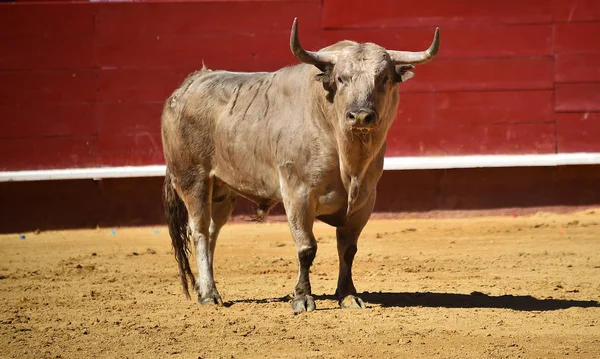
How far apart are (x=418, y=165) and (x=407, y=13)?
123 cm

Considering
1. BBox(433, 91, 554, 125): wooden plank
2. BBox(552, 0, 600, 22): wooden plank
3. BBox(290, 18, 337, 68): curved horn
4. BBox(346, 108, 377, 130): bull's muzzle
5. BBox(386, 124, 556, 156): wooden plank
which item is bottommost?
BBox(386, 124, 556, 156): wooden plank

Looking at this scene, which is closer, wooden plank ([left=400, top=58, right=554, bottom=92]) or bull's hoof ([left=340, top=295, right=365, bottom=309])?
bull's hoof ([left=340, top=295, right=365, bottom=309])

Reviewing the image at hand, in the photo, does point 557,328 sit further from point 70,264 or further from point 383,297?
point 70,264

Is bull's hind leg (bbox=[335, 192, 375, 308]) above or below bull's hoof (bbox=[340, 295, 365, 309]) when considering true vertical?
above

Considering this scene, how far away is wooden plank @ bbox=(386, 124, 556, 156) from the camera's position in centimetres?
855

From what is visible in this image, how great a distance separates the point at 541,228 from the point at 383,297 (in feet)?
9.40

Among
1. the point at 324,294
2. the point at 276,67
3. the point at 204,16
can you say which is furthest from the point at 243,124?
the point at 204,16

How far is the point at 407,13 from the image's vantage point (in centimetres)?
850

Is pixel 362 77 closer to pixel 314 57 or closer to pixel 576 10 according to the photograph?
pixel 314 57

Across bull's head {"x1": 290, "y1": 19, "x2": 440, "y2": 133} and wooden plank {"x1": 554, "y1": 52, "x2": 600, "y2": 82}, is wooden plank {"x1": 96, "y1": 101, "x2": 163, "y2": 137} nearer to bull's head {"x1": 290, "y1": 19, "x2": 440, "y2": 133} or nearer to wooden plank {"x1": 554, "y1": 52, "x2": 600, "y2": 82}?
wooden plank {"x1": 554, "y1": 52, "x2": 600, "y2": 82}

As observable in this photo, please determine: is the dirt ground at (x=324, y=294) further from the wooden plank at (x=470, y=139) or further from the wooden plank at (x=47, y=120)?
the wooden plank at (x=47, y=120)

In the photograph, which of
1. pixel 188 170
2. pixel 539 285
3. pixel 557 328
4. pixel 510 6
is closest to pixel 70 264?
pixel 188 170

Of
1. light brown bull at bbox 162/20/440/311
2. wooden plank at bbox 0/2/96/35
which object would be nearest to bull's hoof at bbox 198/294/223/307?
light brown bull at bbox 162/20/440/311

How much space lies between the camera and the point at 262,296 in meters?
5.46
